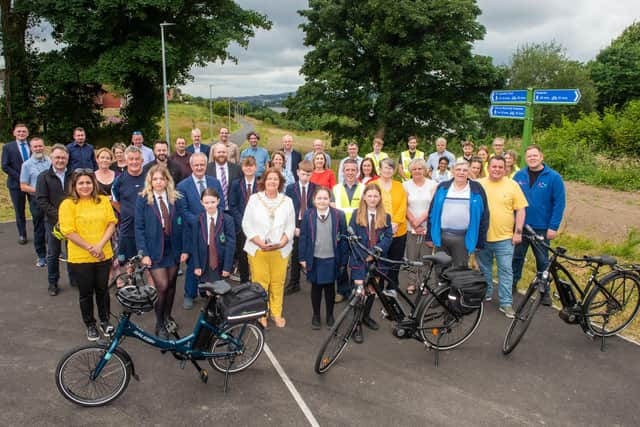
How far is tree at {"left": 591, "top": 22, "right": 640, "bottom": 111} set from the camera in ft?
151

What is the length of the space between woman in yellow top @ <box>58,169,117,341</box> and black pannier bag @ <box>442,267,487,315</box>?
3.46 m

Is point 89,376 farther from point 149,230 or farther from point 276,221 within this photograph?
point 276,221

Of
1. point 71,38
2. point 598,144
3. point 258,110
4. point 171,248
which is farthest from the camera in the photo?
point 258,110

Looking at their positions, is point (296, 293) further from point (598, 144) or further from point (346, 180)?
point (598, 144)

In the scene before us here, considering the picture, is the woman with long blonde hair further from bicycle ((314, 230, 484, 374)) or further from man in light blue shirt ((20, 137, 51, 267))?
man in light blue shirt ((20, 137, 51, 267))

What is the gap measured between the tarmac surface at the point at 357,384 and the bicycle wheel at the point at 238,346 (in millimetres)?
117

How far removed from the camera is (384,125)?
2527cm

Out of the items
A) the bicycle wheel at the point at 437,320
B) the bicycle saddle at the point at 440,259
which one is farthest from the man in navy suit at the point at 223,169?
the bicycle wheel at the point at 437,320

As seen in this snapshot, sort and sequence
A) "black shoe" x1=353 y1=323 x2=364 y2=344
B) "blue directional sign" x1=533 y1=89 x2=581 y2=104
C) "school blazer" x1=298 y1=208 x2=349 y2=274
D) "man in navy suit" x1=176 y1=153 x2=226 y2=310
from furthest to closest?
1. "blue directional sign" x1=533 y1=89 x2=581 y2=104
2. "man in navy suit" x1=176 y1=153 x2=226 y2=310
3. "school blazer" x1=298 y1=208 x2=349 y2=274
4. "black shoe" x1=353 y1=323 x2=364 y2=344

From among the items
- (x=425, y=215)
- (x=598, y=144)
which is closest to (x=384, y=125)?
(x=598, y=144)

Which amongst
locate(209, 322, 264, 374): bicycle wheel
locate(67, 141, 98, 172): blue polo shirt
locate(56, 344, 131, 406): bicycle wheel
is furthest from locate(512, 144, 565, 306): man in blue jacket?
locate(67, 141, 98, 172): blue polo shirt

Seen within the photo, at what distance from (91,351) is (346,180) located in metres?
3.63

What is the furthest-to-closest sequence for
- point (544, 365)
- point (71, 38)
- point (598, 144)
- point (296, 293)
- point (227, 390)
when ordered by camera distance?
point (71, 38), point (598, 144), point (296, 293), point (544, 365), point (227, 390)

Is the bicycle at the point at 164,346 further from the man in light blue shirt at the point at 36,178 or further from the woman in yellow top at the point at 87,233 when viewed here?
the man in light blue shirt at the point at 36,178
